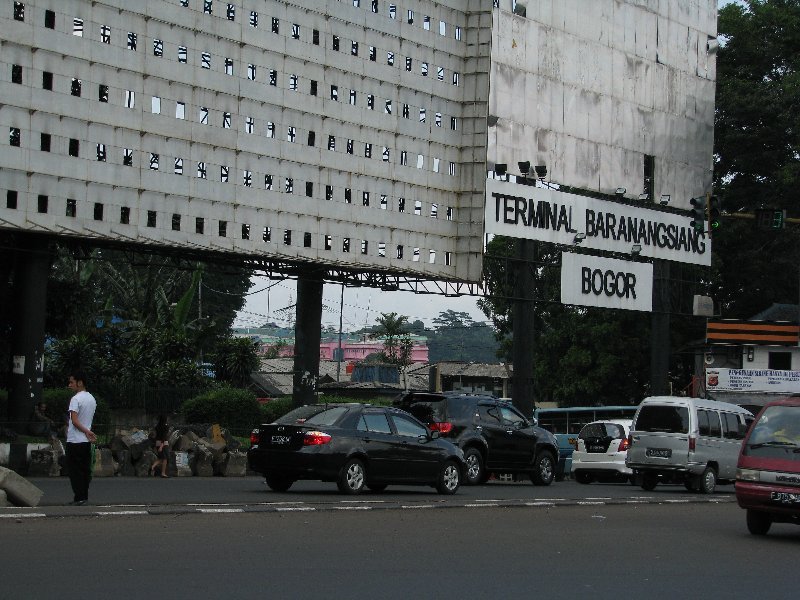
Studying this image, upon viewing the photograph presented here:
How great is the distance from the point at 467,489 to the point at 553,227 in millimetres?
20411

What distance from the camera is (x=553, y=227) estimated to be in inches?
1812

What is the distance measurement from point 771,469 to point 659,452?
1174 centimetres

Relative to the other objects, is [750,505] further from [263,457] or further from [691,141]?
[691,141]

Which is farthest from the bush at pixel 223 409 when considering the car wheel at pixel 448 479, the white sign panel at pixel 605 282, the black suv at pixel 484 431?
the car wheel at pixel 448 479

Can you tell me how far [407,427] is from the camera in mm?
22969

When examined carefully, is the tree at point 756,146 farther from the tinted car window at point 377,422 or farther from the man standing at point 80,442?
the man standing at point 80,442

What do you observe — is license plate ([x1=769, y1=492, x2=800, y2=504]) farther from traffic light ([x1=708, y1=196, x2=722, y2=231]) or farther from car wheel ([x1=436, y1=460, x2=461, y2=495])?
traffic light ([x1=708, y1=196, x2=722, y2=231])

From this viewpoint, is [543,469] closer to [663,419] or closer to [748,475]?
[663,419]

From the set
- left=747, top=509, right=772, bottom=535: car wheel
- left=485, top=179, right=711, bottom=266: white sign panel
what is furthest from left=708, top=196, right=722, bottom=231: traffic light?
left=747, top=509, right=772, bottom=535: car wheel

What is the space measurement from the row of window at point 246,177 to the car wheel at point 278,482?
1503 cm

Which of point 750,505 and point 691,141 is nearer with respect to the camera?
point 750,505

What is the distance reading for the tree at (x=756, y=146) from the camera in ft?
217

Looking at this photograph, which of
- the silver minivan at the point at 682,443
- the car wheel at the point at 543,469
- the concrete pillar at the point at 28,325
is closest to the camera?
the silver minivan at the point at 682,443

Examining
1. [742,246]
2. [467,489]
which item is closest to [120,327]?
[742,246]
